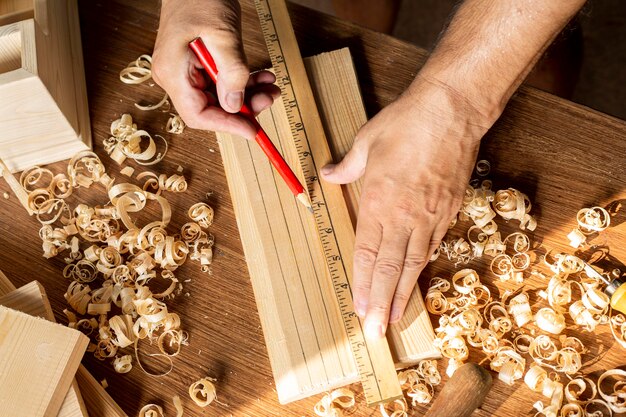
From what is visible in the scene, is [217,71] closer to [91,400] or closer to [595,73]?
[91,400]

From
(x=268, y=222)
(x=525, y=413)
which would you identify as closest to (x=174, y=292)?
(x=268, y=222)

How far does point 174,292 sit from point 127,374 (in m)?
0.19

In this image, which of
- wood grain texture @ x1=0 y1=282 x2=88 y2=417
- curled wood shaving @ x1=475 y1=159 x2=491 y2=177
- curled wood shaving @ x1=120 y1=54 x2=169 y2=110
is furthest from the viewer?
curled wood shaving @ x1=120 y1=54 x2=169 y2=110

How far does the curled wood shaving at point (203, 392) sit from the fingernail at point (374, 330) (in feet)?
1.13

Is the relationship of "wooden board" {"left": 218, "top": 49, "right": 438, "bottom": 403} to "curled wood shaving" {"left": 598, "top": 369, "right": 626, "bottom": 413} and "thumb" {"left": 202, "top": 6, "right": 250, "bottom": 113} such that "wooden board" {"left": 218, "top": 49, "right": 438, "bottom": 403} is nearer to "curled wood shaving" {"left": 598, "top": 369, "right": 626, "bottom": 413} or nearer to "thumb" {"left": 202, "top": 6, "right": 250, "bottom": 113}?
"thumb" {"left": 202, "top": 6, "right": 250, "bottom": 113}

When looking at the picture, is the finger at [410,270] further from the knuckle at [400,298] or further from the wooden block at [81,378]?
the wooden block at [81,378]

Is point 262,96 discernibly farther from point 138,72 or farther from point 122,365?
point 122,365

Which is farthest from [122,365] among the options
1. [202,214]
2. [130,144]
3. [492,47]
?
[492,47]

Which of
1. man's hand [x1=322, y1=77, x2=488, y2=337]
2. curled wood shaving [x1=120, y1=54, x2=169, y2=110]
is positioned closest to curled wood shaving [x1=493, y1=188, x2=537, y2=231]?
man's hand [x1=322, y1=77, x2=488, y2=337]

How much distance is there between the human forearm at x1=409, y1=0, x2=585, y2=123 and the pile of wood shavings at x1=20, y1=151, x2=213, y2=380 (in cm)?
61

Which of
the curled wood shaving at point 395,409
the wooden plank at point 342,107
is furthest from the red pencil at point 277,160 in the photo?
the curled wood shaving at point 395,409

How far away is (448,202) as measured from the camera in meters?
1.23

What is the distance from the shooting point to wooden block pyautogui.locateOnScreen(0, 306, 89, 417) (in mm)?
1135

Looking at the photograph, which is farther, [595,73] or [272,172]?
[595,73]
